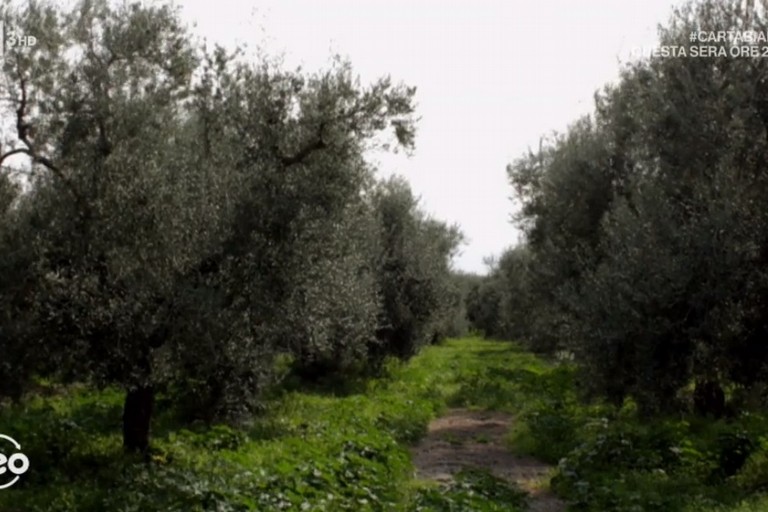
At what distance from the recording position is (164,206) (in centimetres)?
1555

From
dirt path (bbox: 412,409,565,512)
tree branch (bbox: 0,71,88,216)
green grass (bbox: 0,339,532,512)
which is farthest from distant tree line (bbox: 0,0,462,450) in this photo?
dirt path (bbox: 412,409,565,512)

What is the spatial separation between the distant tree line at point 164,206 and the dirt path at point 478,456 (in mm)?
5077

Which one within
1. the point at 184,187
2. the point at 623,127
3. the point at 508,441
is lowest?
the point at 508,441

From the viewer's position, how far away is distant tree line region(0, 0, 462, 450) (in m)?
15.5

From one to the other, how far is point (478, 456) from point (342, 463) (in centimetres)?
644

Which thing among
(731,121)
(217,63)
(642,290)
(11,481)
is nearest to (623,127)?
(731,121)

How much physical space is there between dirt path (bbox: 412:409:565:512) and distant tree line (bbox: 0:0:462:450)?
5077 millimetres

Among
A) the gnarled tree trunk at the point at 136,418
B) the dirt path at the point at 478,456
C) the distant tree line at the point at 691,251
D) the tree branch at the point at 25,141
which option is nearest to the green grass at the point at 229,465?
the gnarled tree trunk at the point at 136,418

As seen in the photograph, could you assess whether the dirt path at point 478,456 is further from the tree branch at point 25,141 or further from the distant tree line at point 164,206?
the tree branch at point 25,141

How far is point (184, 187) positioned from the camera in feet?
52.4

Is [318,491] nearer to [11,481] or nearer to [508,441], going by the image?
[11,481]

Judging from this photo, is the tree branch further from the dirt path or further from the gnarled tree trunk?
the dirt path

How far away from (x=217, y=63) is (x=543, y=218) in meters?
22.7

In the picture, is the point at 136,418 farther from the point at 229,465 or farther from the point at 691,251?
the point at 691,251
